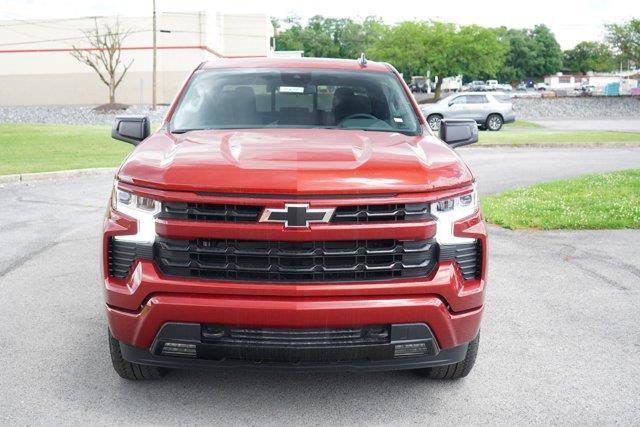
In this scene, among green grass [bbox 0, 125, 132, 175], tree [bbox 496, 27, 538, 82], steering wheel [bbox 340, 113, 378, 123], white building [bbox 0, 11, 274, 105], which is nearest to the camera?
steering wheel [bbox 340, 113, 378, 123]

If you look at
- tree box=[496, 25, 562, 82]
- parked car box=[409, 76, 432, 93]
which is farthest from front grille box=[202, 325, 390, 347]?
tree box=[496, 25, 562, 82]

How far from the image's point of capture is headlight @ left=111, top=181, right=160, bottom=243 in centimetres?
377

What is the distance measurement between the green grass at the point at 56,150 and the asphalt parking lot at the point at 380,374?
31.3ft

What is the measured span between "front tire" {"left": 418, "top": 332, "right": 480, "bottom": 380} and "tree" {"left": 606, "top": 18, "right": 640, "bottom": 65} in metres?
60.4

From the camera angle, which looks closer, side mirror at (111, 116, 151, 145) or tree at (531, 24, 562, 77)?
side mirror at (111, 116, 151, 145)

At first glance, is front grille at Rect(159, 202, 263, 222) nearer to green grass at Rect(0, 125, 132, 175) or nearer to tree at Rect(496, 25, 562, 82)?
green grass at Rect(0, 125, 132, 175)

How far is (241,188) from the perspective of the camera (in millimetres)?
3643

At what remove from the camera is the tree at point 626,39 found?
194ft

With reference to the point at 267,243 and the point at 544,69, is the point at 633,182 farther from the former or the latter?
the point at 544,69

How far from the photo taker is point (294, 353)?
3693 millimetres

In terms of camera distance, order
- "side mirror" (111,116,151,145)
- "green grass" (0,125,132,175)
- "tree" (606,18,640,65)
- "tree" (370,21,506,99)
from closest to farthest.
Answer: "side mirror" (111,116,151,145) < "green grass" (0,125,132,175) < "tree" (606,18,640,65) < "tree" (370,21,506,99)

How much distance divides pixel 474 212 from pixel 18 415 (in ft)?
8.04

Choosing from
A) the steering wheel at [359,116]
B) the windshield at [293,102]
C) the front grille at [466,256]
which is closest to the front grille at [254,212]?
the front grille at [466,256]

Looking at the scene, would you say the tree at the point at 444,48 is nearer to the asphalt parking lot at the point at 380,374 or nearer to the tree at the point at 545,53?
the asphalt parking lot at the point at 380,374
